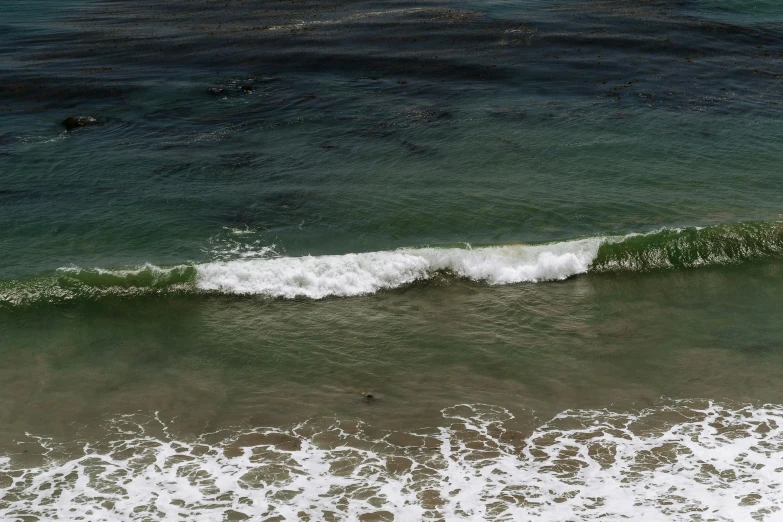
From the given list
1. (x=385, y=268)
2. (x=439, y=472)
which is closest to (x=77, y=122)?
(x=385, y=268)

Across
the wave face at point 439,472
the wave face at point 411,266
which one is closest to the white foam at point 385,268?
the wave face at point 411,266

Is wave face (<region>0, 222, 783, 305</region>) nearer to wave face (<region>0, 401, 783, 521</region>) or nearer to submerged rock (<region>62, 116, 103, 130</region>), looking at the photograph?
wave face (<region>0, 401, 783, 521</region>)

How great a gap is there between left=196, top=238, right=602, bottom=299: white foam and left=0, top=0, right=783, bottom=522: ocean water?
5cm

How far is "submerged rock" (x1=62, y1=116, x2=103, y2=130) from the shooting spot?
2388 centimetres

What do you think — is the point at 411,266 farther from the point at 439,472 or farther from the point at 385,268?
the point at 439,472

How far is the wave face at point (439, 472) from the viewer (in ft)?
34.7

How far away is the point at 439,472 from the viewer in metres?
11.2

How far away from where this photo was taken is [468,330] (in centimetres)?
1480

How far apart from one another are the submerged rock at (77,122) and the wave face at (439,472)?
1416 centimetres

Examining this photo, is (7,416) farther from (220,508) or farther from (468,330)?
(468,330)

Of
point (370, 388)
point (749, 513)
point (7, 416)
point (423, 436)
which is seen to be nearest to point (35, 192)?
point (7, 416)

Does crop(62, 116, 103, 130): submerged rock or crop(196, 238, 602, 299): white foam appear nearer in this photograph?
crop(196, 238, 602, 299): white foam

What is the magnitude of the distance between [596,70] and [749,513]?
21403mm

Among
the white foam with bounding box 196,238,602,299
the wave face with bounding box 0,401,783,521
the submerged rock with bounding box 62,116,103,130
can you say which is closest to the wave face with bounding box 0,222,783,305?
the white foam with bounding box 196,238,602,299
